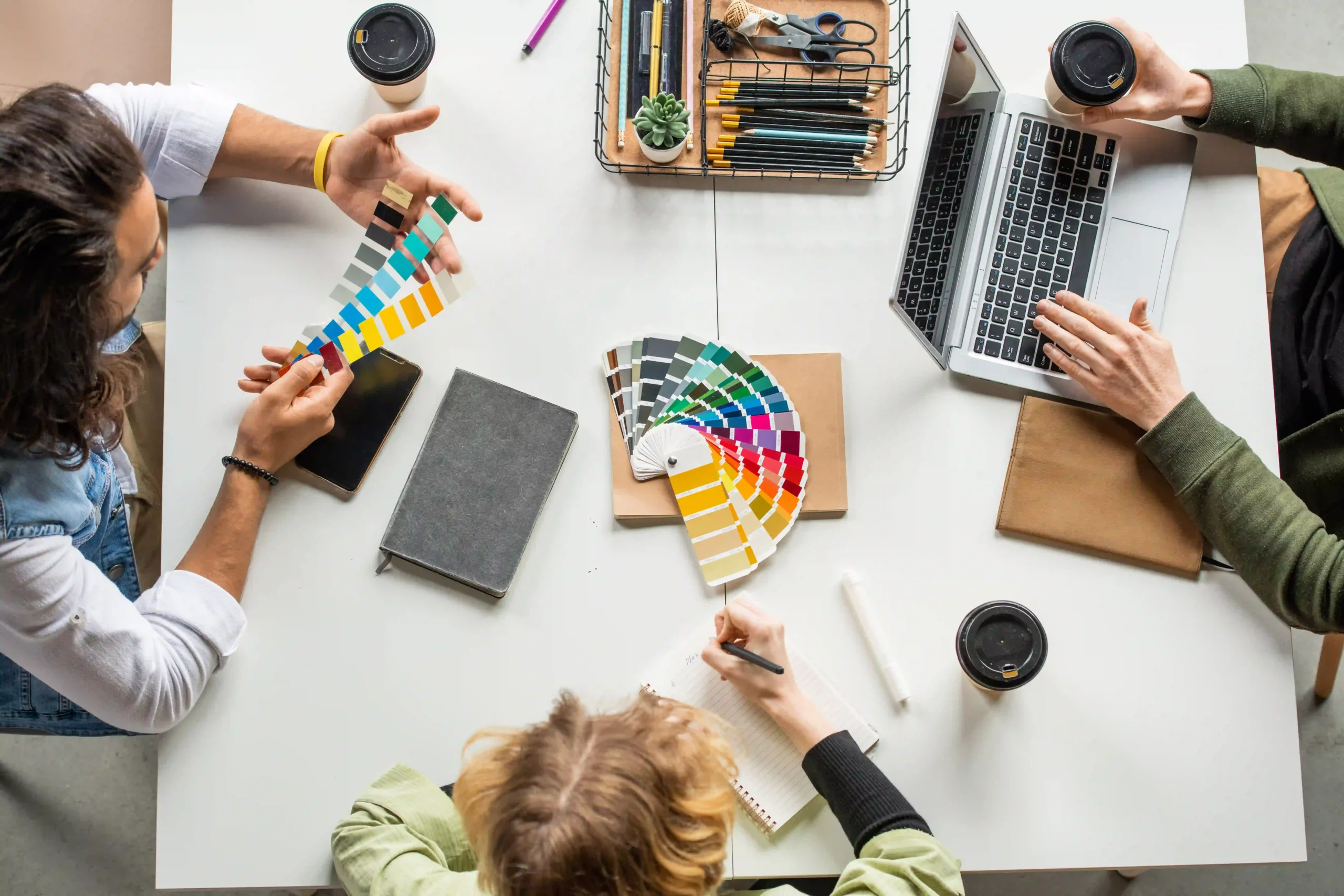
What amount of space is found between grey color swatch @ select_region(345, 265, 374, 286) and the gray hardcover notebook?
18 cm

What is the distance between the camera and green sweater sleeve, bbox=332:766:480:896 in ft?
3.75

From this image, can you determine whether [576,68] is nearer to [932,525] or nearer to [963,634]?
[932,525]

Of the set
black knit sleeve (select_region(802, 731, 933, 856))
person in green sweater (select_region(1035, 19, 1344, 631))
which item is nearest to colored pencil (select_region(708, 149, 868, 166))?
person in green sweater (select_region(1035, 19, 1344, 631))

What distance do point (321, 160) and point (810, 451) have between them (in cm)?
81

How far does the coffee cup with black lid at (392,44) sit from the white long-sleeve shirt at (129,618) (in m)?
0.23

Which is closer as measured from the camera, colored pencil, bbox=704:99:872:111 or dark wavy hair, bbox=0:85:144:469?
dark wavy hair, bbox=0:85:144:469

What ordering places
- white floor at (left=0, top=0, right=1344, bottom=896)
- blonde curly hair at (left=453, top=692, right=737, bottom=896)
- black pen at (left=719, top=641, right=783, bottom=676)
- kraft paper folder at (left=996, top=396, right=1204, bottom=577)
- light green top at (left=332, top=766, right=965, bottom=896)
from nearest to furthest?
blonde curly hair at (left=453, top=692, right=737, bottom=896) < light green top at (left=332, top=766, right=965, bottom=896) < black pen at (left=719, top=641, right=783, bottom=676) < kraft paper folder at (left=996, top=396, right=1204, bottom=577) < white floor at (left=0, top=0, right=1344, bottom=896)

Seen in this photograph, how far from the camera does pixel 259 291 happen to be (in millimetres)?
1370

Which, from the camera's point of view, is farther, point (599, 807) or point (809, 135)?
point (809, 135)

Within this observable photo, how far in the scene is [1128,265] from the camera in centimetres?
140

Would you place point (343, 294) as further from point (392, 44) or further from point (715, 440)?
point (715, 440)

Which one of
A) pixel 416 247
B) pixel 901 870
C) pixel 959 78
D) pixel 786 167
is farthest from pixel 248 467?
pixel 959 78

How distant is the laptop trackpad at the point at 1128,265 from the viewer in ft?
4.57

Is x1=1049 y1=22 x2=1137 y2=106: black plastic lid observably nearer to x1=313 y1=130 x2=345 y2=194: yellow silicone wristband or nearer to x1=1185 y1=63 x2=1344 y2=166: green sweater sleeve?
x1=1185 y1=63 x2=1344 y2=166: green sweater sleeve
